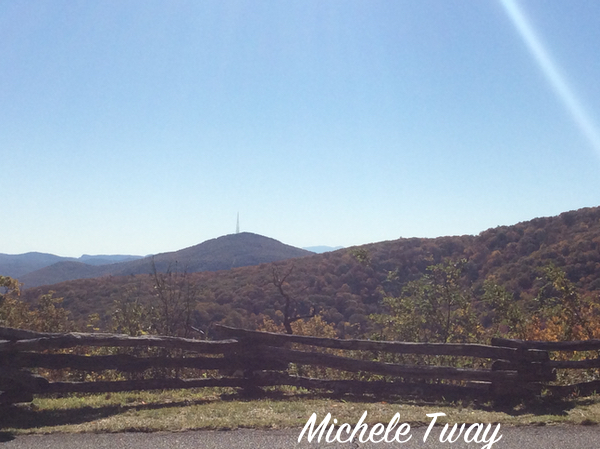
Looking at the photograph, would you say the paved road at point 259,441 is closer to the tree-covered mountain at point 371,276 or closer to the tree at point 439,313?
the tree at point 439,313

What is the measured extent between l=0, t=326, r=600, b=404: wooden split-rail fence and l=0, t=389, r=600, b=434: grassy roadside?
0.25 m

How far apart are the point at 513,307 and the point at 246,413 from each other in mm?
9692

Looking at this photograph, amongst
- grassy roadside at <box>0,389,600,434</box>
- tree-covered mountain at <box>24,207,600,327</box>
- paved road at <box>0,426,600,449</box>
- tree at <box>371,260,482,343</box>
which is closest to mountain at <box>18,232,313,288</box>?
tree-covered mountain at <box>24,207,600,327</box>

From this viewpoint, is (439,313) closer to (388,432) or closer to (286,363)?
(286,363)

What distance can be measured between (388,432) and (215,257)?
87.3 meters

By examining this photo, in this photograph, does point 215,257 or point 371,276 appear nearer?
point 371,276

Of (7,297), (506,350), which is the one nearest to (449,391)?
(506,350)

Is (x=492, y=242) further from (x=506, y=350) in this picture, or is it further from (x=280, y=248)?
(x=280, y=248)

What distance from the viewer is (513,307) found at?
13.5m

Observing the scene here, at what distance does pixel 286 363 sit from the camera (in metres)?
8.20

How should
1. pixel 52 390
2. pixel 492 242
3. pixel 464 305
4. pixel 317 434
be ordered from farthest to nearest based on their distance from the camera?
pixel 492 242, pixel 464 305, pixel 52 390, pixel 317 434

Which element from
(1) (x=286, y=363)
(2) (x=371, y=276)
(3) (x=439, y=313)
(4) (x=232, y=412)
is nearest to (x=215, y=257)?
(2) (x=371, y=276)

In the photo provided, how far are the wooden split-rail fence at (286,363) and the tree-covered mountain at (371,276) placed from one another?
14298mm

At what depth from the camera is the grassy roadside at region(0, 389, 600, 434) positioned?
5.98 meters
